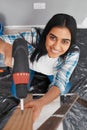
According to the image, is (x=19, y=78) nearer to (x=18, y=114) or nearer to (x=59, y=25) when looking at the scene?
(x=18, y=114)

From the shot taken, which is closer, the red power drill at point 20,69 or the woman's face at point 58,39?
the red power drill at point 20,69

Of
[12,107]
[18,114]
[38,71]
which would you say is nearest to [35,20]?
[38,71]

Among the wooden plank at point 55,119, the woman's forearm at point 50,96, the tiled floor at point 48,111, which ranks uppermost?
the woman's forearm at point 50,96

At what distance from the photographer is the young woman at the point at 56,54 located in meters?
1.31

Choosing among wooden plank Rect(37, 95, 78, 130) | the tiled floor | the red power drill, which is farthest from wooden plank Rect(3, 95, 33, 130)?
the tiled floor

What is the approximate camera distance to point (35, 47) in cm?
160

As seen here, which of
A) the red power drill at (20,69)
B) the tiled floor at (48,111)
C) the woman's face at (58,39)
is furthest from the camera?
the tiled floor at (48,111)

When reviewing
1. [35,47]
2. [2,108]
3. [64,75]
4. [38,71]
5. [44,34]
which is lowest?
[2,108]

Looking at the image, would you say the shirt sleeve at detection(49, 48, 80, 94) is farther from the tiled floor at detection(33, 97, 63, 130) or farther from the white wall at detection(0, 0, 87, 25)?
the white wall at detection(0, 0, 87, 25)

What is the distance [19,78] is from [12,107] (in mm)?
819

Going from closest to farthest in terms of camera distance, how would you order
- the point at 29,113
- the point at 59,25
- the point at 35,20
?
1. the point at 29,113
2. the point at 59,25
3. the point at 35,20

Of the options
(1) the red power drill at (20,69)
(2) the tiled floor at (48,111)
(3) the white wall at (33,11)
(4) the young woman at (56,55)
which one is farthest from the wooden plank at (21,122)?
(3) the white wall at (33,11)

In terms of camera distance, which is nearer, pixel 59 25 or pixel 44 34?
pixel 59 25

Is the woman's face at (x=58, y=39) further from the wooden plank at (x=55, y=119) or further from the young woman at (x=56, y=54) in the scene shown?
the wooden plank at (x=55, y=119)
